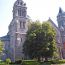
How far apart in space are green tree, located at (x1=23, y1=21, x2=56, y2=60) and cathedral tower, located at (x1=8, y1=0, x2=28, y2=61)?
16078 millimetres

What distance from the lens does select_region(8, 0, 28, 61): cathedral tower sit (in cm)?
7662

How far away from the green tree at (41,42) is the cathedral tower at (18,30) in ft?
52.7

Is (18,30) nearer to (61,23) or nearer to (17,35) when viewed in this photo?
(17,35)

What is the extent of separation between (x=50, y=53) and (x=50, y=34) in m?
5.05

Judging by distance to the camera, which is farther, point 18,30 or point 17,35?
point 18,30

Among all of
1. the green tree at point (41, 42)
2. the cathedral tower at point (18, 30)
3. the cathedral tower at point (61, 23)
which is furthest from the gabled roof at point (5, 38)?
the green tree at point (41, 42)

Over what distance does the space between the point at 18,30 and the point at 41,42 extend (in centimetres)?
2113

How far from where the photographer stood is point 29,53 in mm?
60938

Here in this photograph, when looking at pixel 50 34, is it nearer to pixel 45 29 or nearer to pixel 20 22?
pixel 45 29

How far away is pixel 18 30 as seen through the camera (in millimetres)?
78188

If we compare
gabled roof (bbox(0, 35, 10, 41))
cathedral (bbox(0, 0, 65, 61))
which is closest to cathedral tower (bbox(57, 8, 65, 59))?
cathedral (bbox(0, 0, 65, 61))

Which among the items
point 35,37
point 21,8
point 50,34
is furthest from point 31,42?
point 21,8

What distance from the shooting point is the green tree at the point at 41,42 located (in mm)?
58375

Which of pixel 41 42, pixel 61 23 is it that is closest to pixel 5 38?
pixel 61 23
